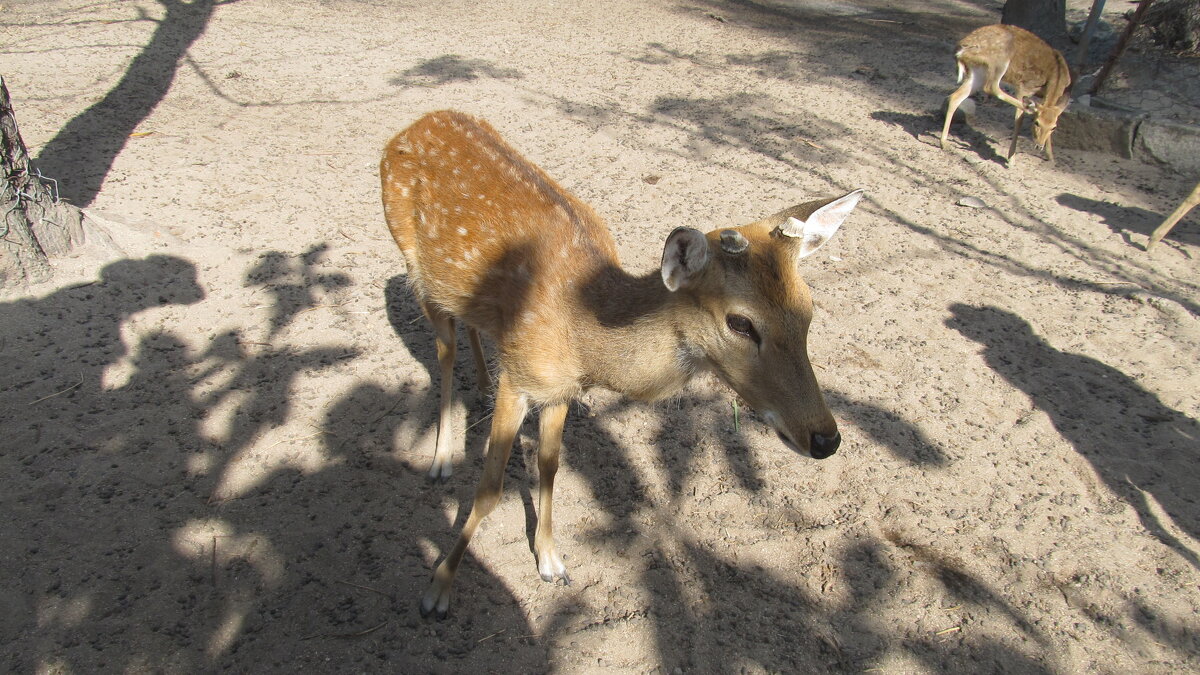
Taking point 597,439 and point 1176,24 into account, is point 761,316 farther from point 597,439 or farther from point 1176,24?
point 1176,24

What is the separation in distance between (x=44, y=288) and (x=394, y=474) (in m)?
2.39

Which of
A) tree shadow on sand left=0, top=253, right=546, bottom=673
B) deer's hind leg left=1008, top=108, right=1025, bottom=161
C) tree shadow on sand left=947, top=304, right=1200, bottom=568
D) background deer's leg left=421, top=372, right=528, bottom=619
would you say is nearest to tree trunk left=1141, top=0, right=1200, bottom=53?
deer's hind leg left=1008, top=108, right=1025, bottom=161

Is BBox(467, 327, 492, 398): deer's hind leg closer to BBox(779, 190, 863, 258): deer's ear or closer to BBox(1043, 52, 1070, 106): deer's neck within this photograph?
BBox(779, 190, 863, 258): deer's ear

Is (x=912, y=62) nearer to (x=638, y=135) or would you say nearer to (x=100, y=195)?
(x=638, y=135)

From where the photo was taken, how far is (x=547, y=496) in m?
2.84

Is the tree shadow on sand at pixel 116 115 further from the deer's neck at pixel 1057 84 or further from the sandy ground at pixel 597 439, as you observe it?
the deer's neck at pixel 1057 84

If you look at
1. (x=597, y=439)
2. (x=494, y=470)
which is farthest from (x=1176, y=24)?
(x=494, y=470)

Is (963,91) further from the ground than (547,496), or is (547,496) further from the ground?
(963,91)

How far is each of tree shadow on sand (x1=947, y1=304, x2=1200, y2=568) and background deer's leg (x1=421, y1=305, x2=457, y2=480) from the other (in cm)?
313

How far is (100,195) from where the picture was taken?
4789mm

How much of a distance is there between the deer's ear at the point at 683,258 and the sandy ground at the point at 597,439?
4.45 ft

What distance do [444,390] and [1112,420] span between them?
3512 mm

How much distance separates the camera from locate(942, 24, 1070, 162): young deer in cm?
713

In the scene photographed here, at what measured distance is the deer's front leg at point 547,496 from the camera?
279cm
